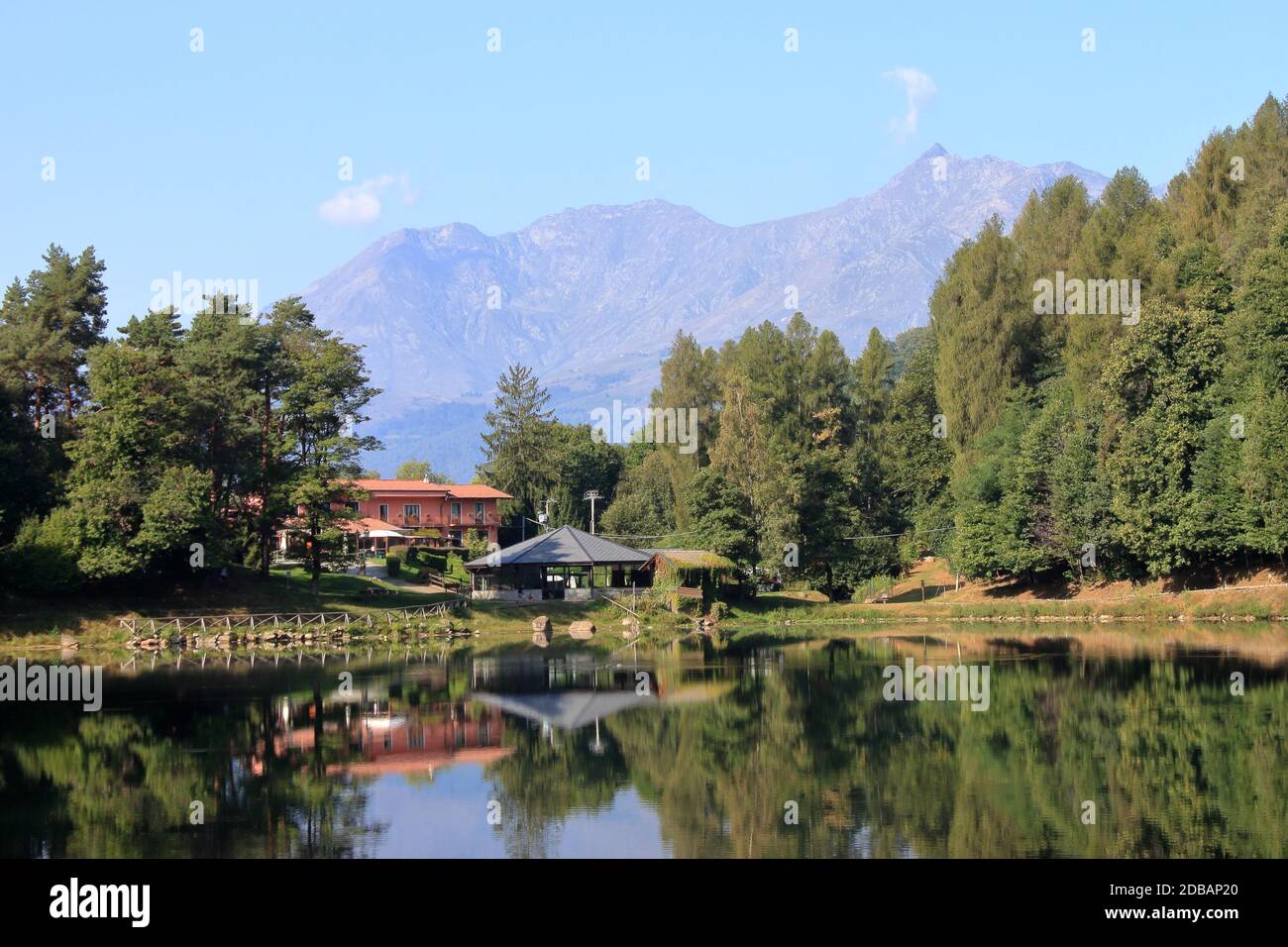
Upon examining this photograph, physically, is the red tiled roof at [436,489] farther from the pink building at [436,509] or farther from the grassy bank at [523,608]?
the grassy bank at [523,608]

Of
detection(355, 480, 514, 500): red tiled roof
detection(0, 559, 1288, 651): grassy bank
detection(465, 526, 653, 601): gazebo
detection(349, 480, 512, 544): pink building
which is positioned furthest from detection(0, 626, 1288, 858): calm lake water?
detection(355, 480, 514, 500): red tiled roof

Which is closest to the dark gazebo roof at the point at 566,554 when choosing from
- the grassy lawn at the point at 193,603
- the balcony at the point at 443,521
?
the grassy lawn at the point at 193,603

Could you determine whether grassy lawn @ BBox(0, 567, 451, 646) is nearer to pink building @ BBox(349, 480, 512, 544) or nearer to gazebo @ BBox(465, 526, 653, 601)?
gazebo @ BBox(465, 526, 653, 601)

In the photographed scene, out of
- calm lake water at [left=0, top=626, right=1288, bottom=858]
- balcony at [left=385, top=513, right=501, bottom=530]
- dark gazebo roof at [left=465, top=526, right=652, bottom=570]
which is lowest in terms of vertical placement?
calm lake water at [left=0, top=626, right=1288, bottom=858]

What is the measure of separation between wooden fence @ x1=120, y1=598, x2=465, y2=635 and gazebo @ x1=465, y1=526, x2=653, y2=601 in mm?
7477

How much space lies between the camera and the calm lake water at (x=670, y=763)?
1952cm

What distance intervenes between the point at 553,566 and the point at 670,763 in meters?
39.8

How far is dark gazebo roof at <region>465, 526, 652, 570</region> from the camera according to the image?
65.1 metres

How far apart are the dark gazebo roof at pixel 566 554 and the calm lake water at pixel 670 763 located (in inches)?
914

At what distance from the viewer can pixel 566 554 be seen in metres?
65.7

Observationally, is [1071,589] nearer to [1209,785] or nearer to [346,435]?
[346,435]
